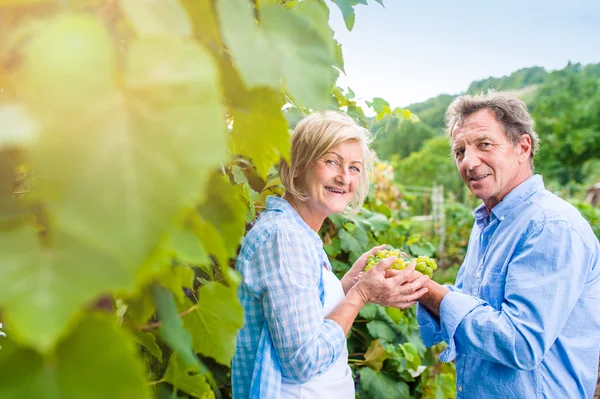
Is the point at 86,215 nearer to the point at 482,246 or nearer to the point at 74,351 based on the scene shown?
the point at 74,351

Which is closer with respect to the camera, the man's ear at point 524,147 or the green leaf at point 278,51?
the green leaf at point 278,51

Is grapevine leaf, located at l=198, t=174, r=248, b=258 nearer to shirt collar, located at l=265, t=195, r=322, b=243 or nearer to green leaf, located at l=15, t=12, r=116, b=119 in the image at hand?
green leaf, located at l=15, t=12, r=116, b=119

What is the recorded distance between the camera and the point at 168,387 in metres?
0.82

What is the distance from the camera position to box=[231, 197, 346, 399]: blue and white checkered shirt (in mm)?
1467

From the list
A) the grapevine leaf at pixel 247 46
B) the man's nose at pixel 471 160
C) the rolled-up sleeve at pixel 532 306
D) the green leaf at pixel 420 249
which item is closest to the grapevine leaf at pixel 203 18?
the grapevine leaf at pixel 247 46

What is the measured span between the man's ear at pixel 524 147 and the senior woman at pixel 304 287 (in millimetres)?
782

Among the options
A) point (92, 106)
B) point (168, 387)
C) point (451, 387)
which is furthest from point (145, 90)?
point (451, 387)

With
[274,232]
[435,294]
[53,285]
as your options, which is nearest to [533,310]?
[435,294]

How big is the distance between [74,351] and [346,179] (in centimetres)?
164

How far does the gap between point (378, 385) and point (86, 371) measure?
2.50 m

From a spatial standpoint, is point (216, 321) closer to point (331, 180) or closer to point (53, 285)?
point (53, 285)

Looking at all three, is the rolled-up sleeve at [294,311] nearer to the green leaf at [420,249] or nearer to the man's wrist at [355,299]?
the man's wrist at [355,299]

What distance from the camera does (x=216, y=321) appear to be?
0.61m

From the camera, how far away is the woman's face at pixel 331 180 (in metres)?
1.88
